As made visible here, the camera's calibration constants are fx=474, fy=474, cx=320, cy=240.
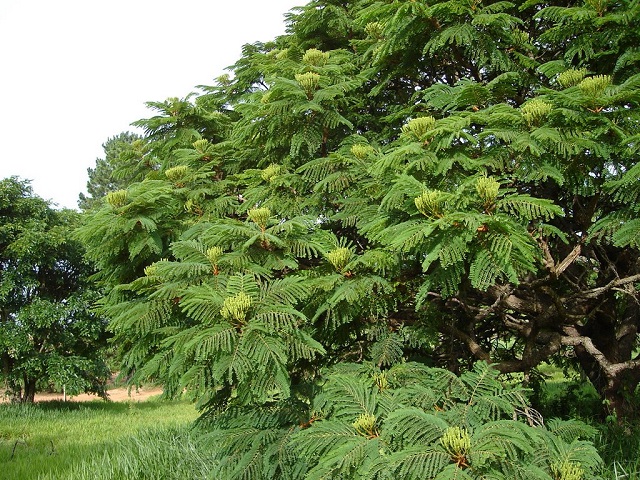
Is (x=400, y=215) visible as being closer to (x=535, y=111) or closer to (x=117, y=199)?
(x=535, y=111)

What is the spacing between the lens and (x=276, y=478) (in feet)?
10.8

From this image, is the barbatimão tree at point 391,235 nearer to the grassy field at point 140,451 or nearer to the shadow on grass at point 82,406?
the grassy field at point 140,451

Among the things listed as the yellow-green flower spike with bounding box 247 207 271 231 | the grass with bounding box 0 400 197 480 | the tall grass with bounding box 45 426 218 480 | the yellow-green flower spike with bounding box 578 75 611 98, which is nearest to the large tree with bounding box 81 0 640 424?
the yellow-green flower spike with bounding box 578 75 611 98

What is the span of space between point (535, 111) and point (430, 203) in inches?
38.0

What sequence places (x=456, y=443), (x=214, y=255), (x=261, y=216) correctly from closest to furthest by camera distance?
(x=456, y=443)
(x=214, y=255)
(x=261, y=216)

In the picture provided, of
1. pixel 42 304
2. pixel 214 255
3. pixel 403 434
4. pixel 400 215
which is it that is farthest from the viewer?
pixel 42 304

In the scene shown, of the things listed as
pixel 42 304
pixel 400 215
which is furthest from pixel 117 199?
pixel 42 304

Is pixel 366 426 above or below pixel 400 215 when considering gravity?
below

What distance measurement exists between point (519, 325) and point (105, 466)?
461 cm

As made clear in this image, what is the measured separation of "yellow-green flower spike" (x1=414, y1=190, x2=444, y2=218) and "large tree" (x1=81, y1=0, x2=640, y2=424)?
0.01 metres

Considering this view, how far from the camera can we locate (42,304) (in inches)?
505

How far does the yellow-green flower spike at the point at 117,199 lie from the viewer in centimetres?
397

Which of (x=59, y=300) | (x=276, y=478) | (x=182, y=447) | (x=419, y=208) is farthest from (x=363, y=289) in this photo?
(x=59, y=300)

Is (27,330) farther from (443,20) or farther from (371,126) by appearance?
(443,20)
